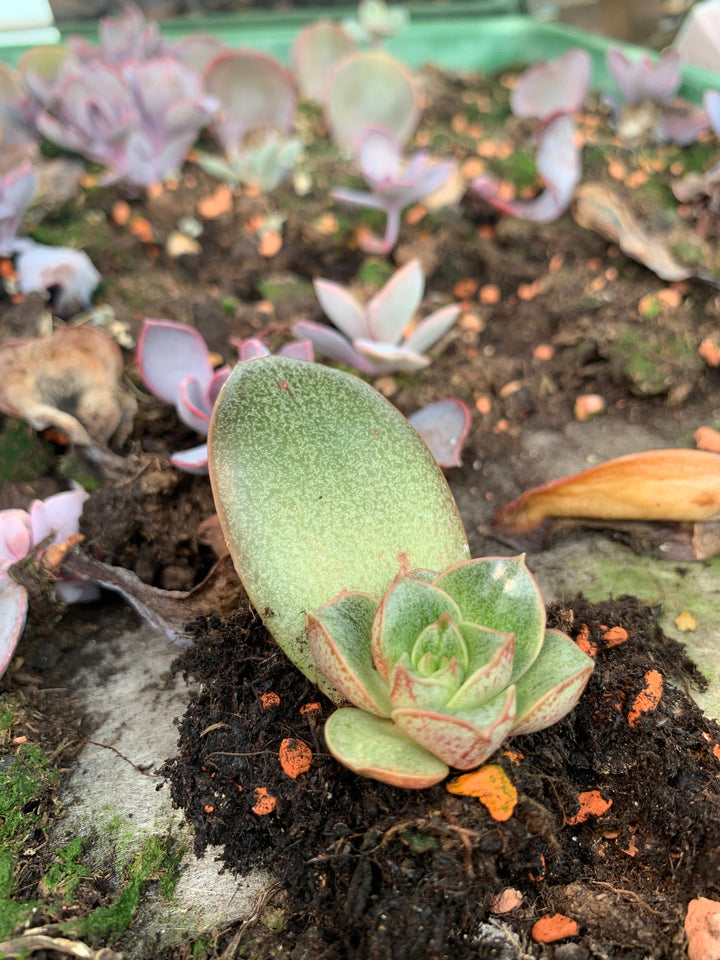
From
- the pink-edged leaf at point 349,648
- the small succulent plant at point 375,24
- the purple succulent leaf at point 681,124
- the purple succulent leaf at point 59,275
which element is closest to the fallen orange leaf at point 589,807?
the pink-edged leaf at point 349,648

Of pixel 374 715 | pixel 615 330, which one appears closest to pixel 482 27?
pixel 615 330

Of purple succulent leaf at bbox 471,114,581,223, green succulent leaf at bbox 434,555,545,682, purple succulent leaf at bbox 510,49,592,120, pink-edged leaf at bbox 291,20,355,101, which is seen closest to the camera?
green succulent leaf at bbox 434,555,545,682

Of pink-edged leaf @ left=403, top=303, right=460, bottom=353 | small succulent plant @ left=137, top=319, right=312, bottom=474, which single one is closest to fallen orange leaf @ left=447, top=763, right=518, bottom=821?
small succulent plant @ left=137, top=319, right=312, bottom=474

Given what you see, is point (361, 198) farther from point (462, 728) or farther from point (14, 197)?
point (462, 728)

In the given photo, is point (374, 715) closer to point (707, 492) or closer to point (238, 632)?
point (238, 632)

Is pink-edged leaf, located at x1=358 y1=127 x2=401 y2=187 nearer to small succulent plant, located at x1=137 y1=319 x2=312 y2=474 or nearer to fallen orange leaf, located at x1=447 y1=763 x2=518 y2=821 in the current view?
small succulent plant, located at x1=137 y1=319 x2=312 y2=474
